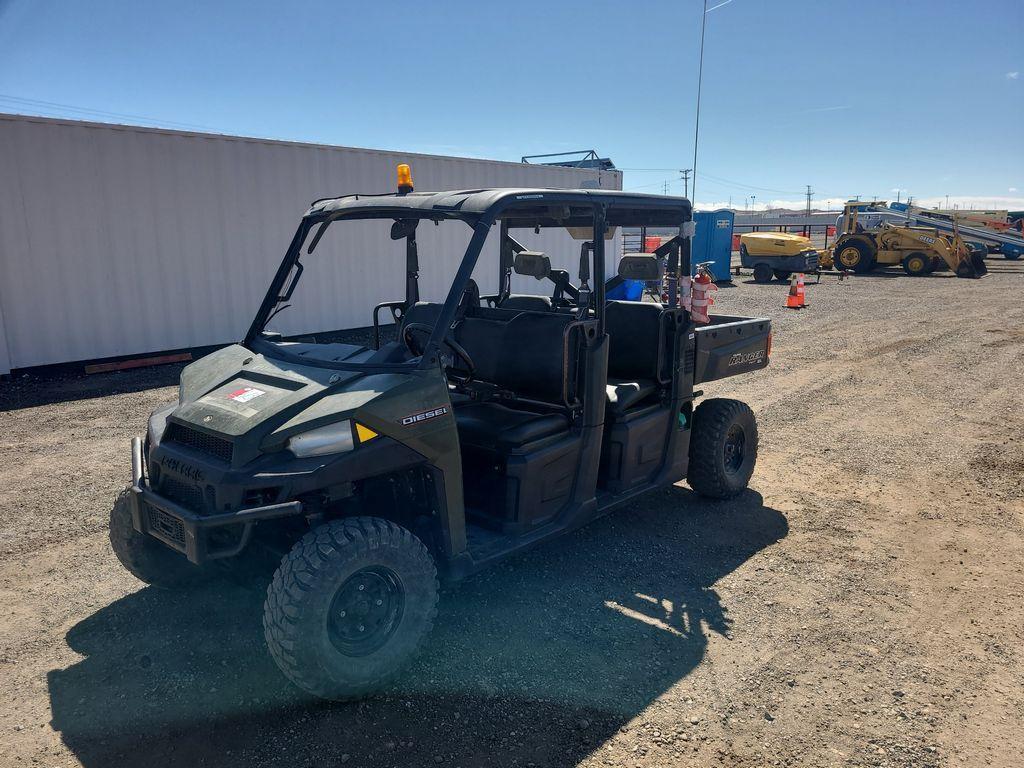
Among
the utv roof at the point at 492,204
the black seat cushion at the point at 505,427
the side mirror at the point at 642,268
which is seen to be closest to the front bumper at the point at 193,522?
the black seat cushion at the point at 505,427

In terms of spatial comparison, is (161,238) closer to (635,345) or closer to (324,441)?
(635,345)

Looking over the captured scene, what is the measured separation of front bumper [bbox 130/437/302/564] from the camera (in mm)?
Answer: 2830

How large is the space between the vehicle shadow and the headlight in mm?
1053

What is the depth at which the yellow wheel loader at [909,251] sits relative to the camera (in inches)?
949

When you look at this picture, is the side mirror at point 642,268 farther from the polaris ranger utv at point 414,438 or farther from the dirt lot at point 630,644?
the dirt lot at point 630,644

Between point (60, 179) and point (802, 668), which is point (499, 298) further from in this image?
point (60, 179)

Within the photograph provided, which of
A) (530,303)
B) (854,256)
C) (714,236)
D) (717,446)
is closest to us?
(530,303)

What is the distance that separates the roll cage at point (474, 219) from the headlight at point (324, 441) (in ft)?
1.26

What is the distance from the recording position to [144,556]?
12.0 ft

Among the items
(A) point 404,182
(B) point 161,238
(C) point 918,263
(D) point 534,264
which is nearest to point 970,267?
(C) point 918,263

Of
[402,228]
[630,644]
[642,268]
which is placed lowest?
[630,644]

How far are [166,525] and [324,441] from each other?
796mm

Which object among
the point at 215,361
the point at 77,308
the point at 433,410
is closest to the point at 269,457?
the point at 433,410

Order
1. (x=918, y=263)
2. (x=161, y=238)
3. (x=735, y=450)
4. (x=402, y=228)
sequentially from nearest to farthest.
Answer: (x=402, y=228) < (x=735, y=450) < (x=161, y=238) < (x=918, y=263)
